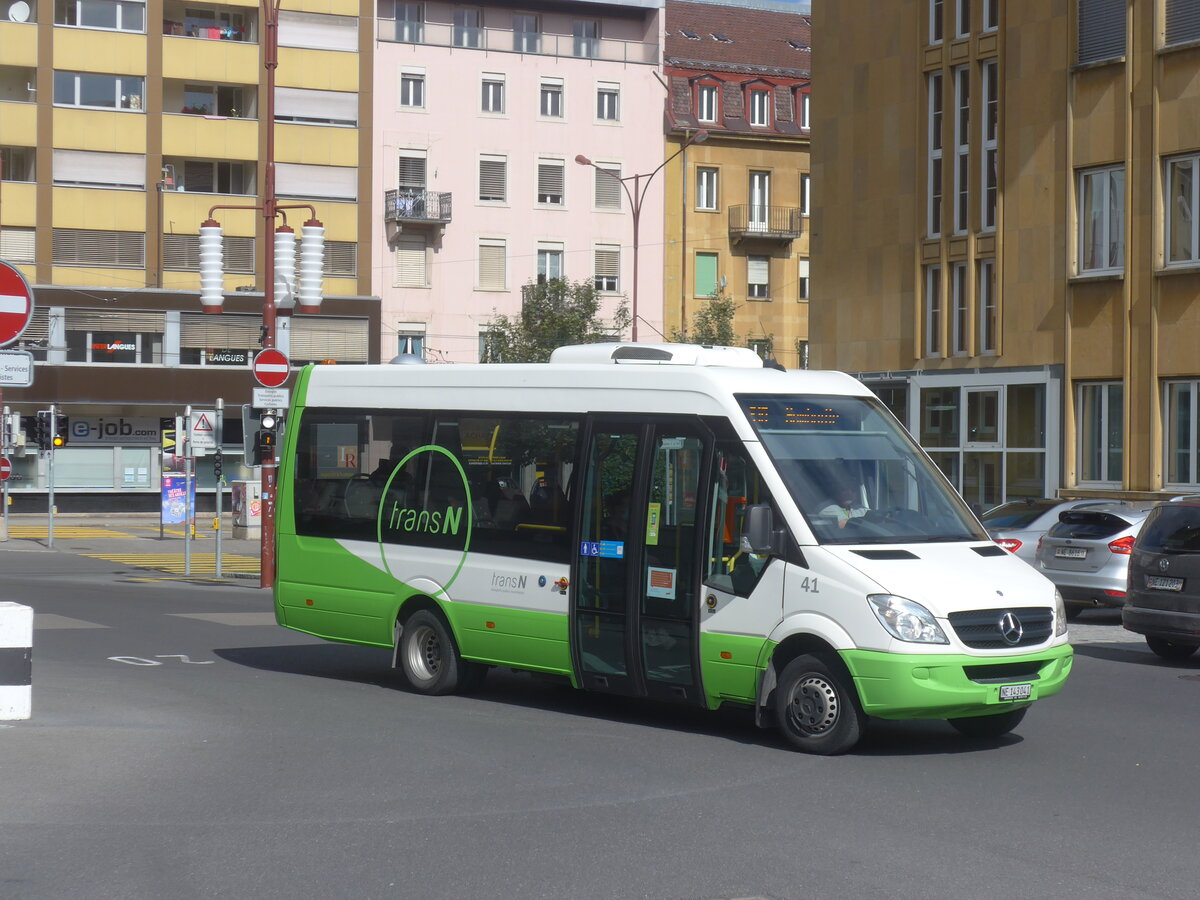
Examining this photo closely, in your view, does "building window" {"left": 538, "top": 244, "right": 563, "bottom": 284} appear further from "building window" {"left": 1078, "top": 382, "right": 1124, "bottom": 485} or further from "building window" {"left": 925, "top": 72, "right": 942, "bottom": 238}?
"building window" {"left": 1078, "top": 382, "right": 1124, "bottom": 485}

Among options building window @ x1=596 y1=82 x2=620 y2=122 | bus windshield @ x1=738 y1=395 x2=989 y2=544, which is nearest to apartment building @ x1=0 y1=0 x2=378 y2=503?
building window @ x1=596 y1=82 x2=620 y2=122

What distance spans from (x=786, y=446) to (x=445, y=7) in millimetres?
52080

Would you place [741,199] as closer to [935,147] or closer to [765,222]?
[765,222]

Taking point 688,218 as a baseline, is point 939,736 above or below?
below

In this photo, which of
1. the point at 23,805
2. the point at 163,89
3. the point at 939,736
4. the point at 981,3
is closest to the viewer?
the point at 23,805

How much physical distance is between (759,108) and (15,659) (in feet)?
186

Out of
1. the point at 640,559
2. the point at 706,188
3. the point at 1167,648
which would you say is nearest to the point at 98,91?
the point at 706,188

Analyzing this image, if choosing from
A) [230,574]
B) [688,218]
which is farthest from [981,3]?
[688,218]

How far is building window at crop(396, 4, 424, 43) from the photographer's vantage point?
58875 millimetres

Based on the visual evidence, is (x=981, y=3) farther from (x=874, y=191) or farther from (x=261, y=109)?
(x=261, y=109)

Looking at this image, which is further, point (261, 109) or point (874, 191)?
point (261, 109)

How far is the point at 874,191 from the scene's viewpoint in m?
36.6

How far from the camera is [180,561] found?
35.5 metres

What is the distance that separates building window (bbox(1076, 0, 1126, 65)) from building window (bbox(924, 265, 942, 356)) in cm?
571
